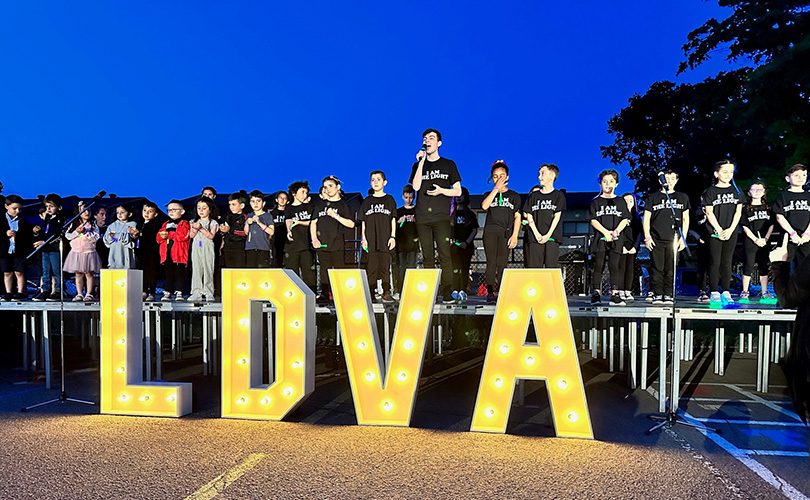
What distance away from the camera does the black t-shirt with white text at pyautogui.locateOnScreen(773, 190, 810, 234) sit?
800 centimetres

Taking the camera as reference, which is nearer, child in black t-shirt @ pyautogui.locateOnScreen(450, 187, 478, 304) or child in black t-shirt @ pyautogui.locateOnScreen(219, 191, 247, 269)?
child in black t-shirt @ pyautogui.locateOnScreen(219, 191, 247, 269)

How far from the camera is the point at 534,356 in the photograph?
17.9ft

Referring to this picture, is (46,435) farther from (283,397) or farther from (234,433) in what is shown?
(283,397)

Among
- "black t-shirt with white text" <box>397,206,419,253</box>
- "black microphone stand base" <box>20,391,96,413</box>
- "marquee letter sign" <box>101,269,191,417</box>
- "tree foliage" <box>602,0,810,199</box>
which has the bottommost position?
"black microphone stand base" <box>20,391,96,413</box>

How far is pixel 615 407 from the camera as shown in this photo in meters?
6.86

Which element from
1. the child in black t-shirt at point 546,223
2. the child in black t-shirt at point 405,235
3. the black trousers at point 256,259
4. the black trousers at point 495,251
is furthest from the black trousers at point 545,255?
the black trousers at point 256,259

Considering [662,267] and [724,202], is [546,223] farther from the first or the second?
[724,202]

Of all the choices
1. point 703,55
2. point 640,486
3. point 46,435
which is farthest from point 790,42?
point 46,435

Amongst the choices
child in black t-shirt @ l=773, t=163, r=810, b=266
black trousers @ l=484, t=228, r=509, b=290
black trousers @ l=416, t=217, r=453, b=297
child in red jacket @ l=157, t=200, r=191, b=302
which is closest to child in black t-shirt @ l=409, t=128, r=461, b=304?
black trousers @ l=416, t=217, r=453, b=297

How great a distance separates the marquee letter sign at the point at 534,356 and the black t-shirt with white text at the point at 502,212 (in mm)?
2810

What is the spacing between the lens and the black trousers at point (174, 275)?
31.9 ft

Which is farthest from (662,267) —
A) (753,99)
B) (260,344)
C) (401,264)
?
(753,99)

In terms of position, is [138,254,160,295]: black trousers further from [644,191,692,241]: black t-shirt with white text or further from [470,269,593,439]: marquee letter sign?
[644,191,692,241]: black t-shirt with white text

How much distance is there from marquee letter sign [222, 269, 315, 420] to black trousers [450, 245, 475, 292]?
4778mm
